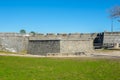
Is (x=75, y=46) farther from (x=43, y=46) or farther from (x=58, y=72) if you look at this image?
(x=58, y=72)

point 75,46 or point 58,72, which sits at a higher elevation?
point 75,46

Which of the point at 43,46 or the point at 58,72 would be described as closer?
the point at 58,72

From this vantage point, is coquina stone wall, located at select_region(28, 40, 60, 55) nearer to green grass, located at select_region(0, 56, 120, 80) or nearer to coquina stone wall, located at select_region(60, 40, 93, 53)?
coquina stone wall, located at select_region(60, 40, 93, 53)

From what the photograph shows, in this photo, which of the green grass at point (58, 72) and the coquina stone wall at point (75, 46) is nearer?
the green grass at point (58, 72)

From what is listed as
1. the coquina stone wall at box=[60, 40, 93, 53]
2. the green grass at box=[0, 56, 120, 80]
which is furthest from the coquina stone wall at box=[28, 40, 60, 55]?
the green grass at box=[0, 56, 120, 80]

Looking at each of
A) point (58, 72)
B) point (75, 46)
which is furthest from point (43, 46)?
point (58, 72)

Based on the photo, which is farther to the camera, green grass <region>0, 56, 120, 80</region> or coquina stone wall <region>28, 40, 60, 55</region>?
coquina stone wall <region>28, 40, 60, 55</region>

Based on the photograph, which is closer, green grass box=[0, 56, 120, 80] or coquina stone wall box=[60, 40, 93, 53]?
green grass box=[0, 56, 120, 80]

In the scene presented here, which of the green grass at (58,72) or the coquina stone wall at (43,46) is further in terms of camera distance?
the coquina stone wall at (43,46)

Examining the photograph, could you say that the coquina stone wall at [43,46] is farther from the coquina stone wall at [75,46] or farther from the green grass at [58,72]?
the green grass at [58,72]

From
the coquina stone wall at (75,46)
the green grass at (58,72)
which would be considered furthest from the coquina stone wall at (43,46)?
the green grass at (58,72)

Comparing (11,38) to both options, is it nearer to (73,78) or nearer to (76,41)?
(76,41)

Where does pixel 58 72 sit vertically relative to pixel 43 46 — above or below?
below

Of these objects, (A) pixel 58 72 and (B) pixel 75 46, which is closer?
(A) pixel 58 72
